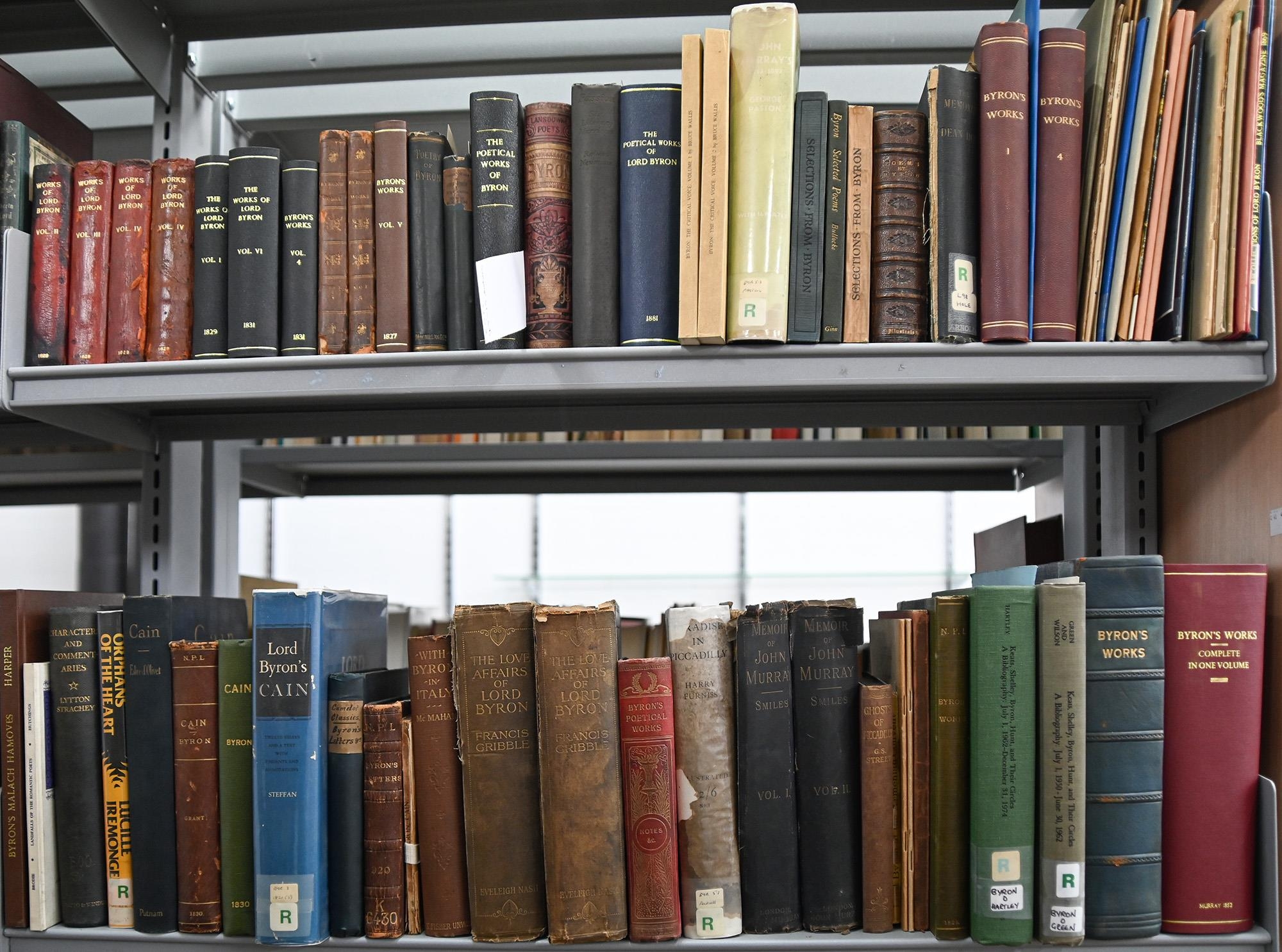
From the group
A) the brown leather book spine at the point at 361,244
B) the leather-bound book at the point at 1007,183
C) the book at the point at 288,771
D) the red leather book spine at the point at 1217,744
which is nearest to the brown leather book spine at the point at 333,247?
the brown leather book spine at the point at 361,244

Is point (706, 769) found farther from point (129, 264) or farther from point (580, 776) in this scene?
point (129, 264)

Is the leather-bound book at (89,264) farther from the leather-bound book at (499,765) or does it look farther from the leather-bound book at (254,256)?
the leather-bound book at (499,765)

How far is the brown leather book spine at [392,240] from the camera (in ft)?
3.01

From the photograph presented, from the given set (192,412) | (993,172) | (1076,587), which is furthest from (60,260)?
(1076,587)

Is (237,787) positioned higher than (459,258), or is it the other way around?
(459,258)

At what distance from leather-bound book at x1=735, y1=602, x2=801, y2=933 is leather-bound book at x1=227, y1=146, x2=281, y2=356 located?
55 cm

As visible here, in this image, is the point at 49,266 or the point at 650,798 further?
the point at 49,266

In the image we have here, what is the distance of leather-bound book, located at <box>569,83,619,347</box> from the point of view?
0.89 meters

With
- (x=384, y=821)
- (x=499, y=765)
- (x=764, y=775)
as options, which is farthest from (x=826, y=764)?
(x=384, y=821)

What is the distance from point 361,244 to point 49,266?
0.33 metres

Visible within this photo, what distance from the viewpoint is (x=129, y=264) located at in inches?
37.8

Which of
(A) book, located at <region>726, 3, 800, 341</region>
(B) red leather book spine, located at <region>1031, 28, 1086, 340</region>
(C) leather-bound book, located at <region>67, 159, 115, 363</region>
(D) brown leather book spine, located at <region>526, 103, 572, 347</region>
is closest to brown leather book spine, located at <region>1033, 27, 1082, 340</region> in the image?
(B) red leather book spine, located at <region>1031, 28, 1086, 340</region>

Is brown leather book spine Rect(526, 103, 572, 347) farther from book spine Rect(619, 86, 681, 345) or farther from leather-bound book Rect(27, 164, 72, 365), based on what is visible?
leather-bound book Rect(27, 164, 72, 365)

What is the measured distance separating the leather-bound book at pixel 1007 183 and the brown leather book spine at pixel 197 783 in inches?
30.8
